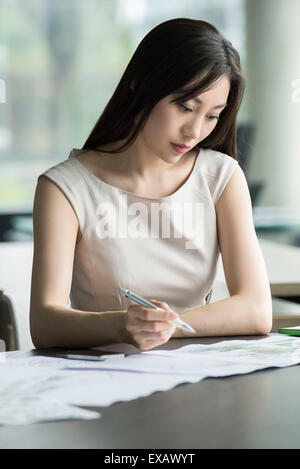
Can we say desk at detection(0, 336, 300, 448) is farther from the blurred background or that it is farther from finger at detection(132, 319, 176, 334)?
the blurred background

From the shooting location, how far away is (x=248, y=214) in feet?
5.01

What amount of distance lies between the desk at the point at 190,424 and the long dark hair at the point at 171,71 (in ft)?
2.08

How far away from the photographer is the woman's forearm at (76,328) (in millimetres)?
1173

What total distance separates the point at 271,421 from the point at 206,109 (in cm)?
72

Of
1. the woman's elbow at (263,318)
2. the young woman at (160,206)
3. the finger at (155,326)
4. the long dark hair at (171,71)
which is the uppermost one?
the long dark hair at (171,71)

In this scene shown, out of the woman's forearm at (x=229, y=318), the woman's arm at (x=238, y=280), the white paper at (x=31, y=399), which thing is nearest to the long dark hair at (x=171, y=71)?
the woman's arm at (x=238, y=280)

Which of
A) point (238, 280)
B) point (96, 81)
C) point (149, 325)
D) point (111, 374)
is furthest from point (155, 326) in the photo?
point (96, 81)

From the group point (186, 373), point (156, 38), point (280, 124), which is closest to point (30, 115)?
point (280, 124)

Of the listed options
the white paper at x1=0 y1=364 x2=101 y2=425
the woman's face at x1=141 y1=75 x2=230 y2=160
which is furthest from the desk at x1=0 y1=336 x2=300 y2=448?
the woman's face at x1=141 y1=75 x2=230 y2=160

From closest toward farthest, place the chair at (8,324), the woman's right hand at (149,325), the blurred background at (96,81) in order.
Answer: the woman's right hand at (149,325) → the chair at (8,324) → the blurred background at (96,81)

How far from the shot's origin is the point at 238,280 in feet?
4.68

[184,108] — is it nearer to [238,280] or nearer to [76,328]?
[238,280]

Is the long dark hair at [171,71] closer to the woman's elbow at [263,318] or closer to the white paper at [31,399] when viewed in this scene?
the woman's elbow at [263,318]

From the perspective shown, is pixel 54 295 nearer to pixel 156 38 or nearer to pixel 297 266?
pixel 156 38
